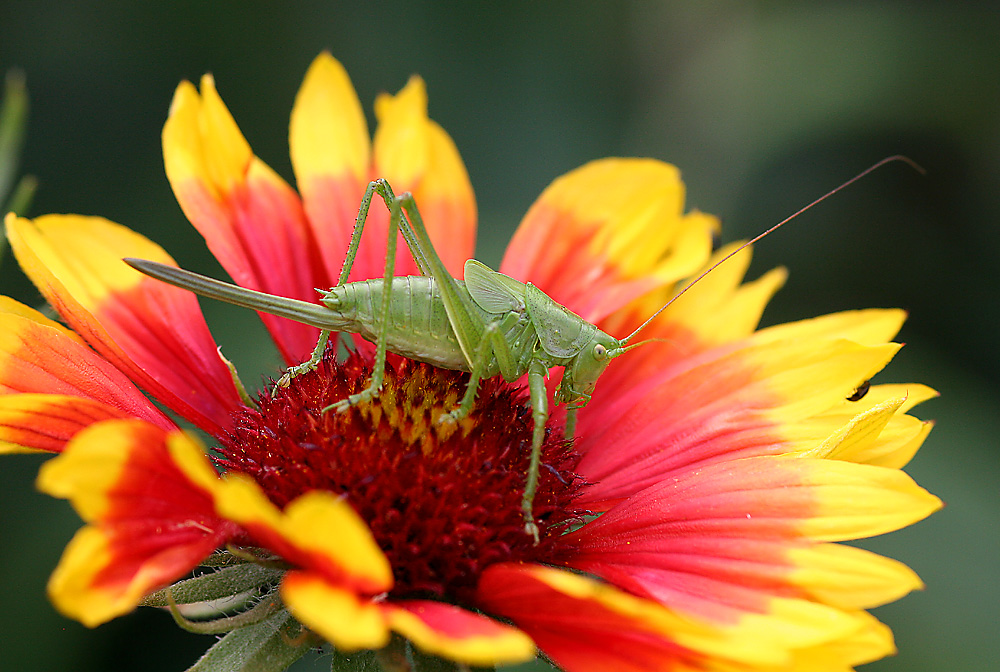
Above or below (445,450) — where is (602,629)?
below

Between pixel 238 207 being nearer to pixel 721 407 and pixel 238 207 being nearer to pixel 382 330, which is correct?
pixel 382 330

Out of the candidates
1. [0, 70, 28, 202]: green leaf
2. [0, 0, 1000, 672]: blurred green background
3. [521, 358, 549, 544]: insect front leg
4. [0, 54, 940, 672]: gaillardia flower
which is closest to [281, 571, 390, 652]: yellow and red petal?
[0, 54, 940, 672]: gaillardia flower

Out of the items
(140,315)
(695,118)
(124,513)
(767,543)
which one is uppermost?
(695,118)

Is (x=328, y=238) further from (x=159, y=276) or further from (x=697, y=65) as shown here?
(x=697, y=65)

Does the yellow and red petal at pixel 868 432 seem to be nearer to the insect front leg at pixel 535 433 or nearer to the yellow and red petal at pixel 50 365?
the insect front leg at pixel 535 433

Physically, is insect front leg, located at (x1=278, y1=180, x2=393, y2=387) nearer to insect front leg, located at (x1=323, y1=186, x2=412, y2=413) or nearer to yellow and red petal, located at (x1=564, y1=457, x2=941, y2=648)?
insect front leg, located at (x1=323, y1=186, x2=412, y2=413)

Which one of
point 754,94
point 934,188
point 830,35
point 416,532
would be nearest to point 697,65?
point 754,94

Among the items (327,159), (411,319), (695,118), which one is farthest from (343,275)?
A: (695,118)
